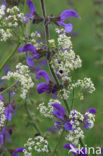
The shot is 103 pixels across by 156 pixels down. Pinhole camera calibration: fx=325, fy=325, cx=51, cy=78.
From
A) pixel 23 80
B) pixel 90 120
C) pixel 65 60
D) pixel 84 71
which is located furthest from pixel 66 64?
pixel 84 71

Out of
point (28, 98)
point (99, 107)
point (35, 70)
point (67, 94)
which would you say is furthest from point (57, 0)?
point (67, 94)

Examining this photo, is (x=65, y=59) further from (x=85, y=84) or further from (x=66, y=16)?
(x=66, y=16)

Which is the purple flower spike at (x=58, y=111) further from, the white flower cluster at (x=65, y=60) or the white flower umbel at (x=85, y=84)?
the white flower umbel at (x=85, y=84)

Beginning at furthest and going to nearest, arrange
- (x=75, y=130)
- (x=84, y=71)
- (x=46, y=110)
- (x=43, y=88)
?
(x=84, y=71)
(x=43, y=88)
(x=46, y=110)
(x=75, y=130)

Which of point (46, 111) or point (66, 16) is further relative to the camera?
point (66, 16)

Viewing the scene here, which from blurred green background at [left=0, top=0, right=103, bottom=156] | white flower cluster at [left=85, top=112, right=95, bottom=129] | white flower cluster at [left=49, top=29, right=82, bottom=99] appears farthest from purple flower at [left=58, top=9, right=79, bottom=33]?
white flower cluster at [left=85, top=112, right=95, bottom=129]

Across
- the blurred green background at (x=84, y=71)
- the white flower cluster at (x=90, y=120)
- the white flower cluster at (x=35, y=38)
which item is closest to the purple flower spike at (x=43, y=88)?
the blurred green background at (x=84, y=71)

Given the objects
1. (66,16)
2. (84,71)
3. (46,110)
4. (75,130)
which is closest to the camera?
(75,130)

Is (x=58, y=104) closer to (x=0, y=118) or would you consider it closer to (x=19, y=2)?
(x=0, y=118)

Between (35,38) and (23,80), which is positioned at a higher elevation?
(35,38)
